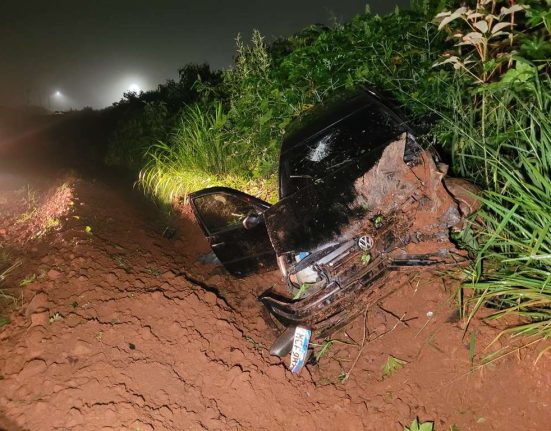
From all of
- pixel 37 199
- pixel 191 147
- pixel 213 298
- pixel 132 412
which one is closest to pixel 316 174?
pixel 213 298

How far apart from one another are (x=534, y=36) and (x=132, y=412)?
12.4ft

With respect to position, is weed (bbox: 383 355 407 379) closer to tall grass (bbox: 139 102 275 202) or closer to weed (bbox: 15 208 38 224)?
tall grass (bbox: 139 102 275 202)

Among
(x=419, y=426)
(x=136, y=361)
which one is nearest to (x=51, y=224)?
(x=136, y=361)

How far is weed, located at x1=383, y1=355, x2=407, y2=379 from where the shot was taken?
2.40 meters

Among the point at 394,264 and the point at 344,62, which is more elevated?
the point at 344,62

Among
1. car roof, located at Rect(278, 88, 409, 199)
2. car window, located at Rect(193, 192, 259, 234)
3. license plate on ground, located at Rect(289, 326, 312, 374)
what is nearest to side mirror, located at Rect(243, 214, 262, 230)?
car window, located at Rect(193, 192, 259, 234)

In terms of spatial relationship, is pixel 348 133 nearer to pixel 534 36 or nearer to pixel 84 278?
pixel 534 36

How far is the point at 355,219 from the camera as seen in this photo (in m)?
2.47

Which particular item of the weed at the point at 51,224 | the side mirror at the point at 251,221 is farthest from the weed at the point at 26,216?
the side mirror at the point at 251,221

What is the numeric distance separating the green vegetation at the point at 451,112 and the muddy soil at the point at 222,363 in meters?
0.35

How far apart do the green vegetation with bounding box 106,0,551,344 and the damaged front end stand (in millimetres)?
315

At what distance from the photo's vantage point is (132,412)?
226 centimetres

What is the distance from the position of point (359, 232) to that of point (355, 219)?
104mm

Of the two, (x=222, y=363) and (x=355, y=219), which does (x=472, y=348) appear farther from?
(x=222, y=363)
